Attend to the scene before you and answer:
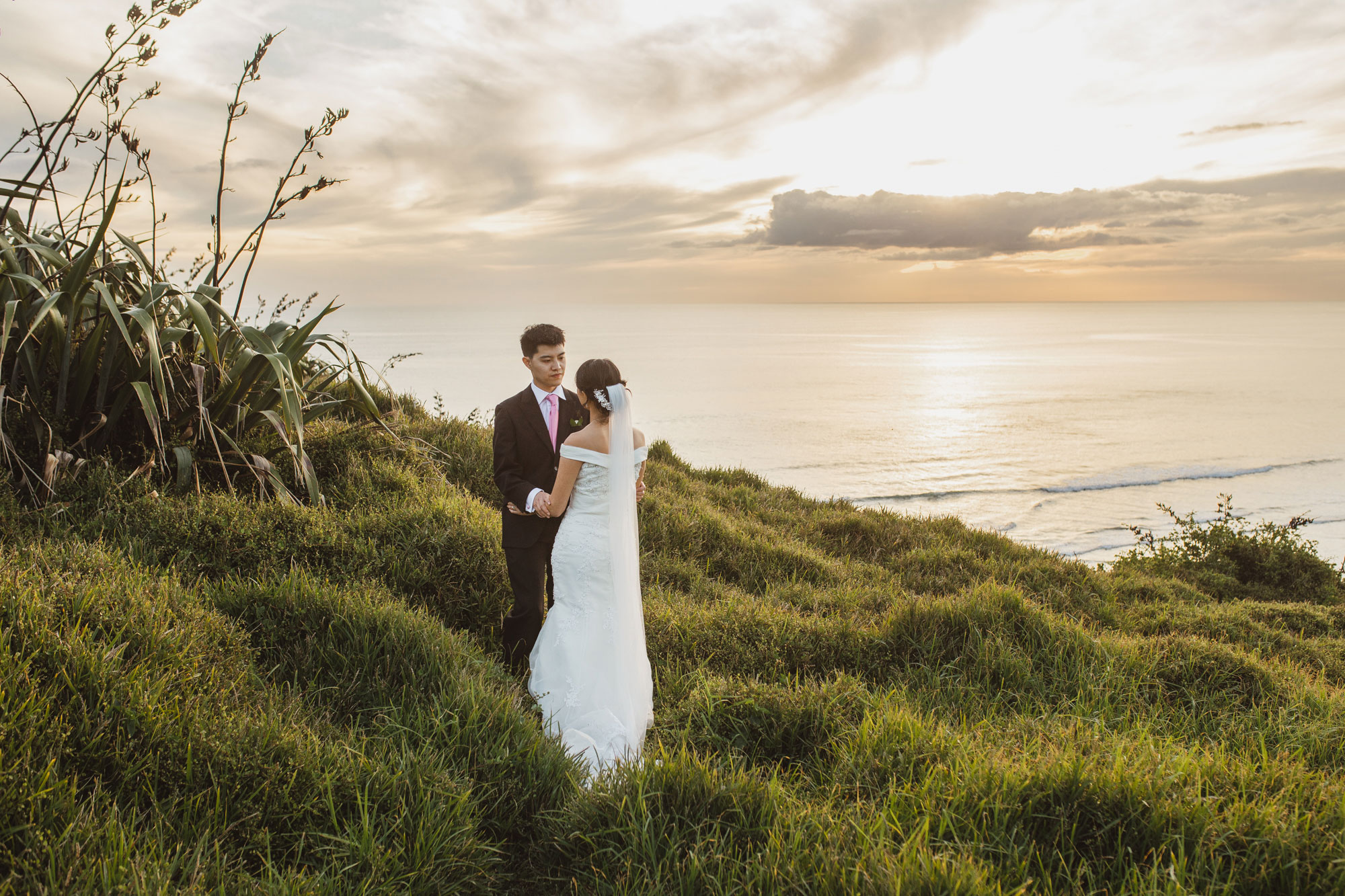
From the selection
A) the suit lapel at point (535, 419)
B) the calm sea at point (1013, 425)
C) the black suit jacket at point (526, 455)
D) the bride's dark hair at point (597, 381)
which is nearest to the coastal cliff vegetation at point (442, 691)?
the black suit jacket at point (526, 455)

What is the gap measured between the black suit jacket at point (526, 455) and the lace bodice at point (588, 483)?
0.26m

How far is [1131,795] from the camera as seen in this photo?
289 cm

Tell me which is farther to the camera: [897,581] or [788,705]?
[897,581]

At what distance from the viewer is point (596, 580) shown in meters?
4.82

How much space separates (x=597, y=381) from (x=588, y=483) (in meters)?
0.71

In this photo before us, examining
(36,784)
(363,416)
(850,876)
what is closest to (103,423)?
(363,416)

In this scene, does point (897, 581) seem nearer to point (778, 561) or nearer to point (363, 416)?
point (778, 561)

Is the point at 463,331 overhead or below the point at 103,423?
overhead

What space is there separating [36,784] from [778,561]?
6.46m

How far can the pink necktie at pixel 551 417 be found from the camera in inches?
208

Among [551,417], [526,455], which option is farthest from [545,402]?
[526,455]

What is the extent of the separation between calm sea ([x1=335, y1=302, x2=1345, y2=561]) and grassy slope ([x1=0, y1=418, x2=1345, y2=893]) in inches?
314

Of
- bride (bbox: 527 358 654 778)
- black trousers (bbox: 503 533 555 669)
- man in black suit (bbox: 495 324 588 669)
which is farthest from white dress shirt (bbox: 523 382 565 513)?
black trousers (bbox: 503 533 555 669)

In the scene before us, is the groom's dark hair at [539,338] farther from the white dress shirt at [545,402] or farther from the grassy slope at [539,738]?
the grassy slope at [539,738]
